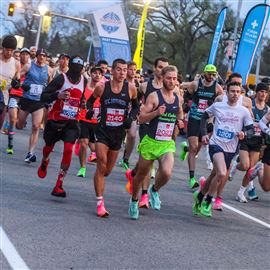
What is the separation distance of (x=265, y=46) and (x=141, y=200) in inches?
2675

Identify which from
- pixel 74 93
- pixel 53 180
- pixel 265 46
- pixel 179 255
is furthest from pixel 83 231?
pixel 265 46

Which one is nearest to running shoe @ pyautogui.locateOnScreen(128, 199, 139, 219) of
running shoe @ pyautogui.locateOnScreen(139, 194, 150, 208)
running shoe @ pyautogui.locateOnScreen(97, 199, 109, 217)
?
running shoe @ pyautogui.locateOnScreen(97, 199, 109, 217)

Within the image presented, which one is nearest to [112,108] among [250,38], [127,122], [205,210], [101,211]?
[127,122]

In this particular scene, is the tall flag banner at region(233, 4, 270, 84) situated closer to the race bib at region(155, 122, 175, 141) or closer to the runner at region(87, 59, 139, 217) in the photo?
the runner at region(87, 59, 139, 217)

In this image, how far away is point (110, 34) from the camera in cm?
2341

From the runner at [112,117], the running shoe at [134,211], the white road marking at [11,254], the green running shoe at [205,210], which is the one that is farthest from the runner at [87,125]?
the white road marking at [11,254]

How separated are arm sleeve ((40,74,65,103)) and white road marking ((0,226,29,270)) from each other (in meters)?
2.57

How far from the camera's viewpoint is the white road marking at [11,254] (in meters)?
5.02

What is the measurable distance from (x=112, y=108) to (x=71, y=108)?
3.18 ft

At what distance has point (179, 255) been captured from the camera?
19.4ft

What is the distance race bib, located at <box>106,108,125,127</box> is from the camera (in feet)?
24.5

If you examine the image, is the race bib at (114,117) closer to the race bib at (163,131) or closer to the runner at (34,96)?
the race bib at (163,131)

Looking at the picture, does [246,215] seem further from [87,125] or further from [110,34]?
[110,34]

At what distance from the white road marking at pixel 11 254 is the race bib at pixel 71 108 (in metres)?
2.61
